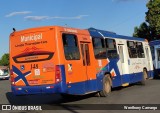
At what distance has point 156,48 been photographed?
2973 cm

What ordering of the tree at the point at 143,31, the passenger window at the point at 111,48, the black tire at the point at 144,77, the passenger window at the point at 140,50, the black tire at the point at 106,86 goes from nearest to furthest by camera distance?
the black tire at the point at 106,86, the passenger window at the point at 111,48, the passenger window at the point at 140,50, the black tire at the point at 144,77, the tree at the point at 143,31

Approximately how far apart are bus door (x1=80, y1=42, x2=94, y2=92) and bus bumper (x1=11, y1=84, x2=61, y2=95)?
6.44 ft

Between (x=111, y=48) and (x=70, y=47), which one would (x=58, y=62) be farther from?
(x=111, y=48)

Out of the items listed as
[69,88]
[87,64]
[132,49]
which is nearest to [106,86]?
[87,64]

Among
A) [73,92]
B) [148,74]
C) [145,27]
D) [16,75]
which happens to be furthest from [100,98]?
[145,27]

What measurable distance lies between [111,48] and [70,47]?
4459 mm

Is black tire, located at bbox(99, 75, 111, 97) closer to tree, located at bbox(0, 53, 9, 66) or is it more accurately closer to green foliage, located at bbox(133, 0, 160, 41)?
green foliage, located at bbox(133, 0, 160, 41)

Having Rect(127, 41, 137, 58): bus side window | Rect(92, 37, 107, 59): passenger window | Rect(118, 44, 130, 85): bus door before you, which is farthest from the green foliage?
Rect(92, 37, 107, 59): passenger window

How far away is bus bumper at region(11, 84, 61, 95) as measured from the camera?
45.3 feet

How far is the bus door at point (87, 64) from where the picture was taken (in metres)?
15.6

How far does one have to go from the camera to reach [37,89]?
14.2 meters

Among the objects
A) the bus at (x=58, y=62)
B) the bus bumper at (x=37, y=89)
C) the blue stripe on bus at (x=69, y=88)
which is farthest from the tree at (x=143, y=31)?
the bus bumper at (x=37, y=89)

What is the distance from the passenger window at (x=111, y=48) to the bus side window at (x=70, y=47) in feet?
11.2

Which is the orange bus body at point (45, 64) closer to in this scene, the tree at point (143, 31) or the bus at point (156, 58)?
the bus at point (156, 58)
